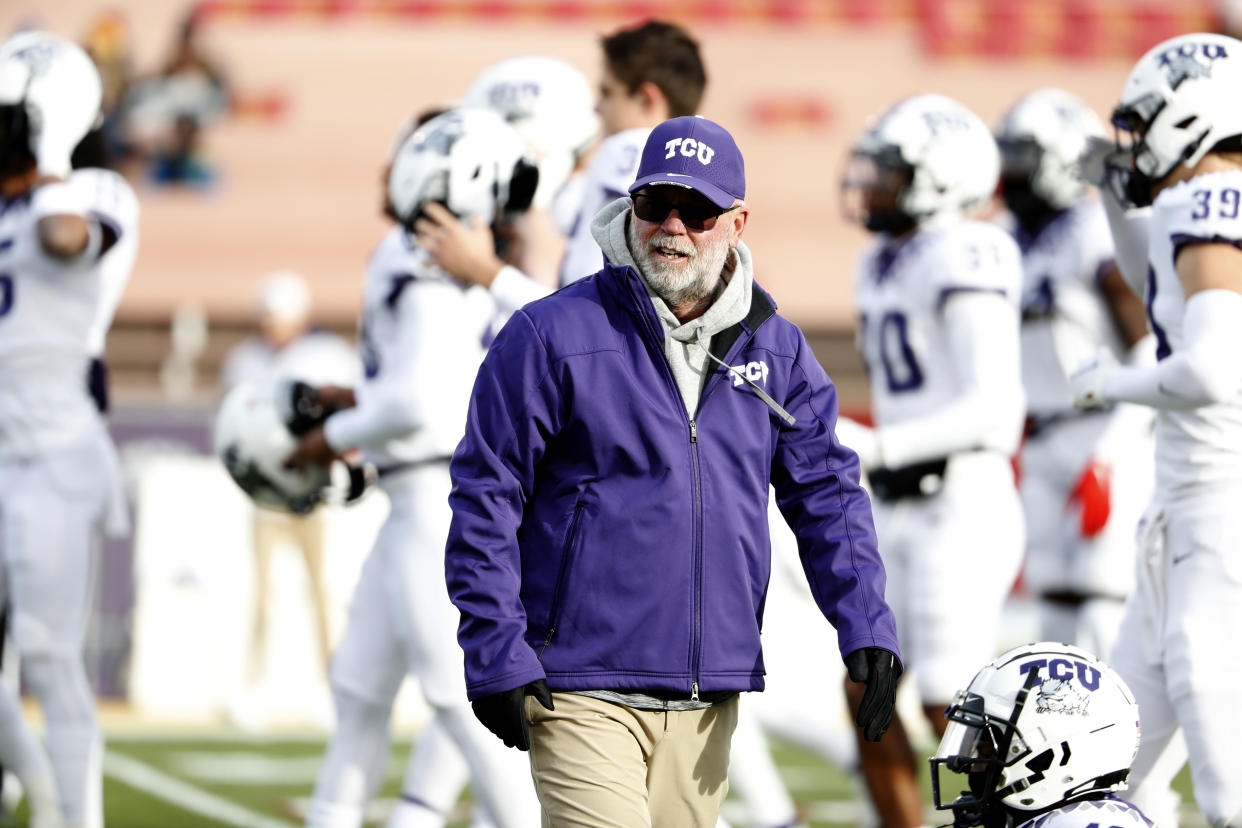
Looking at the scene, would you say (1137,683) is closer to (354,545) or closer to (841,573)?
(841,573)

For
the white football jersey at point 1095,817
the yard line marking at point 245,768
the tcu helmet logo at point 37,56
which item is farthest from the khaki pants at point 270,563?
the white football jersey at point 1095,817

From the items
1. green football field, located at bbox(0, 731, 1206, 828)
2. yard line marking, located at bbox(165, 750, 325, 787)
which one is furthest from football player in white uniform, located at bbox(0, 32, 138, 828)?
yard line marking, located at bbox(165, 750, 325, 787)

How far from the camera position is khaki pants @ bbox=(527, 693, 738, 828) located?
3.15 m

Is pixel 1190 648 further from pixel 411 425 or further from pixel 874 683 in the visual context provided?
pixel 411 425

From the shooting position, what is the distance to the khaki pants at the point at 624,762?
10.3 ft

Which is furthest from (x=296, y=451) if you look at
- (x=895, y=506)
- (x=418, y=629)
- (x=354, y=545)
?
(x=354, y=545)

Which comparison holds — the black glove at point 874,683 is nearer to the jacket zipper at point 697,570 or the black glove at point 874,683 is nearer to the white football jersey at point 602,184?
the jacket zipper at point 697,570

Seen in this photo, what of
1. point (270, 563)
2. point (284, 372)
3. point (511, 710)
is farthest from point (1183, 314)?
point (270, 563)

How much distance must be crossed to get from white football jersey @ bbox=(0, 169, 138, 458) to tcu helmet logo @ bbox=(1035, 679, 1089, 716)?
319 centimetres

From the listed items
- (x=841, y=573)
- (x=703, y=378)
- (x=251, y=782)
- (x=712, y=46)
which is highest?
(x=712, y=46)

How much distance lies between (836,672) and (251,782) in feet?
12.3

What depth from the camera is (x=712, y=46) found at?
60.6 feet

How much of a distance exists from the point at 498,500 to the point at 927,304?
8.82 feet

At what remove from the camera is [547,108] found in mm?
5629
